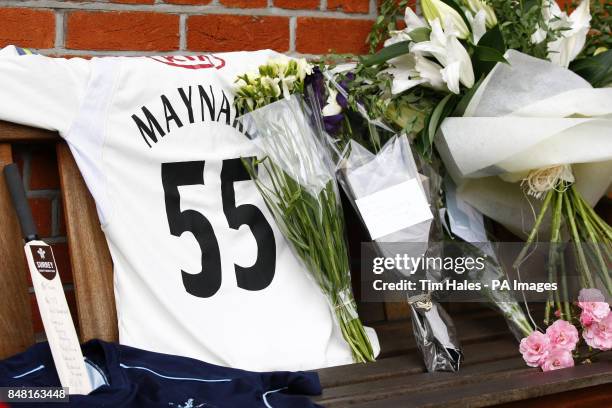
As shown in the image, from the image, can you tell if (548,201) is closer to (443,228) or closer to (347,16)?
(443,228)

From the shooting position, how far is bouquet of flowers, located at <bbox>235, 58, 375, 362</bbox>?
148cm

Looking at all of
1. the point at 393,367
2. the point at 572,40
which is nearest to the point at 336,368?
the point at 393,367

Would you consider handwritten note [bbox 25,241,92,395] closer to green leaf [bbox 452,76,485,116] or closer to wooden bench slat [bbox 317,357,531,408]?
wooden bench slat [bbox 317,357,531,408]

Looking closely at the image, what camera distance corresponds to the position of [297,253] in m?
1.55

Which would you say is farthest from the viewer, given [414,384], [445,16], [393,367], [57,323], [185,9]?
[185,9]

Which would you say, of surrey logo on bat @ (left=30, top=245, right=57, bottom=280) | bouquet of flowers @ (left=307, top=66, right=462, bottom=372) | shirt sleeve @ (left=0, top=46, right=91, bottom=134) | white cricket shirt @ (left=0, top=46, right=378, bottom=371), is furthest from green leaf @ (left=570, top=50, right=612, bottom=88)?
surrey logo on bat @ (left=30, top=245, right=57, bottom=280)

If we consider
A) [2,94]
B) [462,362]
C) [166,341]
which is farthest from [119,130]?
[462,362]

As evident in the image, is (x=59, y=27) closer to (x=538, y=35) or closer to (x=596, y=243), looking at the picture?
(x=538, y=35)

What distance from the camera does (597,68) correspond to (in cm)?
161

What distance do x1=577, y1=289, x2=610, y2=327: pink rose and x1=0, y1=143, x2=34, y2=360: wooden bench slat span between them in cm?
102

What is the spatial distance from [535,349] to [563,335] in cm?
6

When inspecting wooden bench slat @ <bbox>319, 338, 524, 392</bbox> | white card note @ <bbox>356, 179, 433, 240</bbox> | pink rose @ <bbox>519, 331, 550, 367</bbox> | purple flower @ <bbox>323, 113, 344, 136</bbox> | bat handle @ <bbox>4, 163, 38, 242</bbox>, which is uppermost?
purple flower @ <bbox>323, 113, 344, 136</bbox>

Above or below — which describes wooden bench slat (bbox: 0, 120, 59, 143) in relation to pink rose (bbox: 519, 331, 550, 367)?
above

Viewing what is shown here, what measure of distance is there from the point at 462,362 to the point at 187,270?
556 mm
